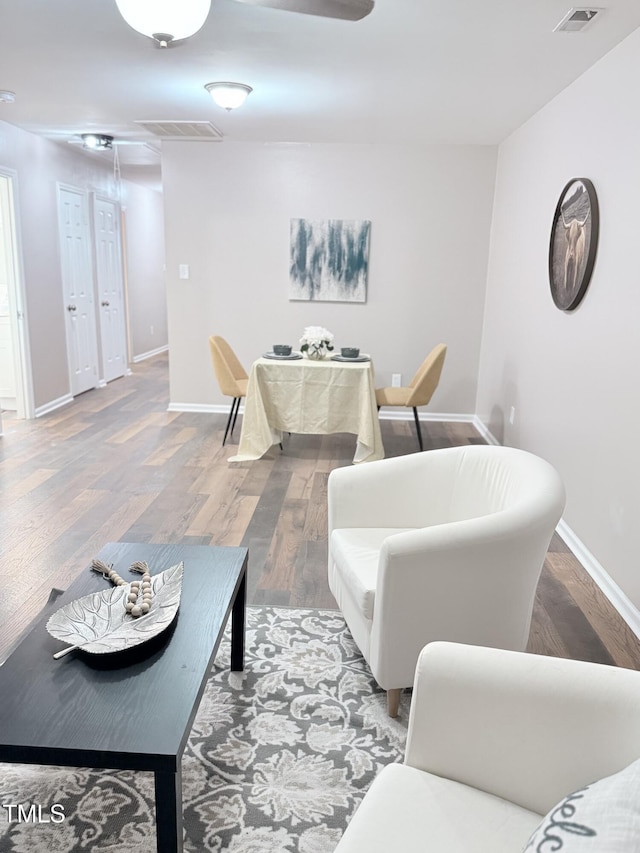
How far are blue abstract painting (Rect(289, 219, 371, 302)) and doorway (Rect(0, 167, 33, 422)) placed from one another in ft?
7.40

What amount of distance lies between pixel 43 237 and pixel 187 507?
3.44 metres

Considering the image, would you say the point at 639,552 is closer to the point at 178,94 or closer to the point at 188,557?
the point at 188,557

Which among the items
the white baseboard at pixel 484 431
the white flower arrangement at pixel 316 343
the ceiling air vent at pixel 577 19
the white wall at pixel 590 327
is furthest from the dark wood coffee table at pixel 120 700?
the white baseboard at pixel 484 431

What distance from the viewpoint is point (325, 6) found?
190 cm

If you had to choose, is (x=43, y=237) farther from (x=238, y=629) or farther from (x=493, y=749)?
(x=493, y=749)

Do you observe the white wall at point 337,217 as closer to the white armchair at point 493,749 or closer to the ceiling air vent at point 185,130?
the ceiling air vent at point 185,130

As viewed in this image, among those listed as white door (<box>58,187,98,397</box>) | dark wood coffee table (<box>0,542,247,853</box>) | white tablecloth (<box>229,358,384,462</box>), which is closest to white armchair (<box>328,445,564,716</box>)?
dark wood coffee table (<box>0,542,247,853</box>)

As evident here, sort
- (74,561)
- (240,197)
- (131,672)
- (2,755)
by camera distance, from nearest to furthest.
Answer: (2,755), (131,672), (74,561), (240,197)

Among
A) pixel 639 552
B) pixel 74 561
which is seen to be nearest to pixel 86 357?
pixel 74 561

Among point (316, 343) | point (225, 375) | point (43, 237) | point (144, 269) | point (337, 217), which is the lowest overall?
point (225, 375)

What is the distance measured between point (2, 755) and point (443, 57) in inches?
130

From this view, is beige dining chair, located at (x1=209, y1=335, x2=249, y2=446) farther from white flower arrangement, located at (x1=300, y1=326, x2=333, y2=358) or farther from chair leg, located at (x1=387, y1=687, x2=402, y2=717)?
chair leg, located at (x1=387, y1=687, x2=402, y2=717)

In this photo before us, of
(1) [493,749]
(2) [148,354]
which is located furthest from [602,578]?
(2) [148,354]

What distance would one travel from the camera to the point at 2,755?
125 cm
